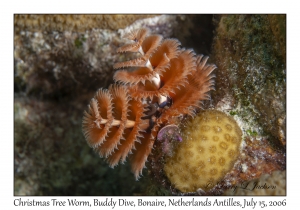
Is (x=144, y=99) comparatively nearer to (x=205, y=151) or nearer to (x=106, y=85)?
(x=205, y=151)

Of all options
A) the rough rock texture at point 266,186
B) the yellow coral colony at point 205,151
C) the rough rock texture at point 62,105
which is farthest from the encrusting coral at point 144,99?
the rough rock texture at point 62,105

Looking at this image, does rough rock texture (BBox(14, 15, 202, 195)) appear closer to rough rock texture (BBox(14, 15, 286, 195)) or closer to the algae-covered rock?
rough rock texture (BBox(14, 15, 286, 195))

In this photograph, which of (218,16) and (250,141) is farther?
(218,16)

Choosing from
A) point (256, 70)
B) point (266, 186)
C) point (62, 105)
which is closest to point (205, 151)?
point (266, 186)
